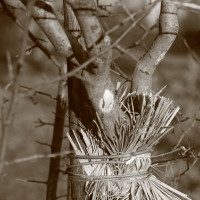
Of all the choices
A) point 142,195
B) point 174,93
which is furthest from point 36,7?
point 174,93

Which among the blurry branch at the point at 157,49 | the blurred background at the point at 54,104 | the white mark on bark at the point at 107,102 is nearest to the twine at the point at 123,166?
the white mark on bark at the point at 107,102

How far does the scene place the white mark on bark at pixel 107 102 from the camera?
198 centimetres

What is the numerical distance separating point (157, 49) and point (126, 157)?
1.74 feet

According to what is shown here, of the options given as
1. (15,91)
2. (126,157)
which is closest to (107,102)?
(126,157)

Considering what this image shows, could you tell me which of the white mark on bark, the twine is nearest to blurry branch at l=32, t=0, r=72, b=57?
the white mark on bark

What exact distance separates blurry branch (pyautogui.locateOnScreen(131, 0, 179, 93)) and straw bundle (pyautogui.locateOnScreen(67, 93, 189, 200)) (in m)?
0.16

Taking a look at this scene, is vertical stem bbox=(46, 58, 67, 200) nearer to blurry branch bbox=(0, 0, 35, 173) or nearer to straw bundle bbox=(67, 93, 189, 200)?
straw bundle bbox=(67, 93, 189, 200)

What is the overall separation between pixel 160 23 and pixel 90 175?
2.43ft

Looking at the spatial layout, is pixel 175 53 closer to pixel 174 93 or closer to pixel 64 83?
pixel 174 93

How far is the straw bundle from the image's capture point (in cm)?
202

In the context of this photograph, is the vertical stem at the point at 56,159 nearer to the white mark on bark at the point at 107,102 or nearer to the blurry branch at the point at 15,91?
the white mark on bark at the point at 107,102

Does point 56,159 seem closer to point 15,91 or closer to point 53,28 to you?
point 53,28

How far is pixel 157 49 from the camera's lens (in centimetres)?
227

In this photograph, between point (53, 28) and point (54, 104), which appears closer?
point (53, 28)
